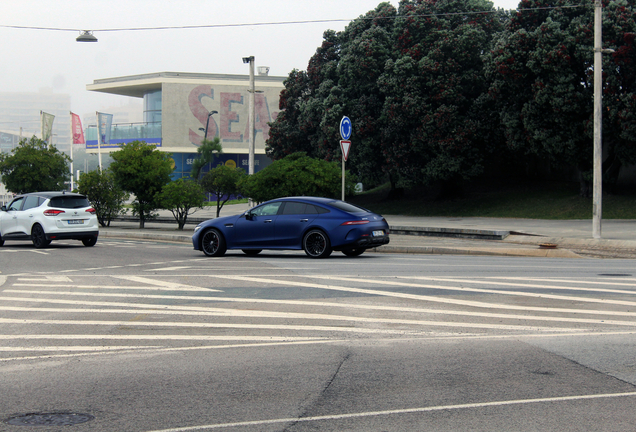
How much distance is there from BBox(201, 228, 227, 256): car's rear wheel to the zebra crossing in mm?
4229

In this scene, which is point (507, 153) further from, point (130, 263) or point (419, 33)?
point (130, 263)

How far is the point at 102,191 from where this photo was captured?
35250 mm

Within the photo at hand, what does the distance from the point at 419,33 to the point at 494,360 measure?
3538 centimetres

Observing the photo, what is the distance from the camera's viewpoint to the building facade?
71.8m

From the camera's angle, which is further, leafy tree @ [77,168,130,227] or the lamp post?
leafy tree @ [77,168,130,227]

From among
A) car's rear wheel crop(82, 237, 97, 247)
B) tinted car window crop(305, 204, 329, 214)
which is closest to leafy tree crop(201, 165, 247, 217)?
car's rear wheel crop(82, 237, 97, 247)

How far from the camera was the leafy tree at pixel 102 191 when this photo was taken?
35.2m

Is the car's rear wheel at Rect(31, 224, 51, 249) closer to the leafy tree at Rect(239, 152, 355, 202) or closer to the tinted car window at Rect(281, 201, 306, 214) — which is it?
the tinted car window at Rect(281, 201, 306, 214)

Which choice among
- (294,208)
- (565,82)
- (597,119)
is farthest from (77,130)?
(597,119)

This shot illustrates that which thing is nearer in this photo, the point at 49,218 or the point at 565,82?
the point at 49,218

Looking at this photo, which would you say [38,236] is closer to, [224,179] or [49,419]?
[224,179]

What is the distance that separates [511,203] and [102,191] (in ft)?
Answer: 71.9

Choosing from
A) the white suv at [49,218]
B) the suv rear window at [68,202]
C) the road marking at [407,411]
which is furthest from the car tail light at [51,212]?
the road marking at [407,411]

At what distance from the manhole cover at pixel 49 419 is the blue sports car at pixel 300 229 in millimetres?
11101
